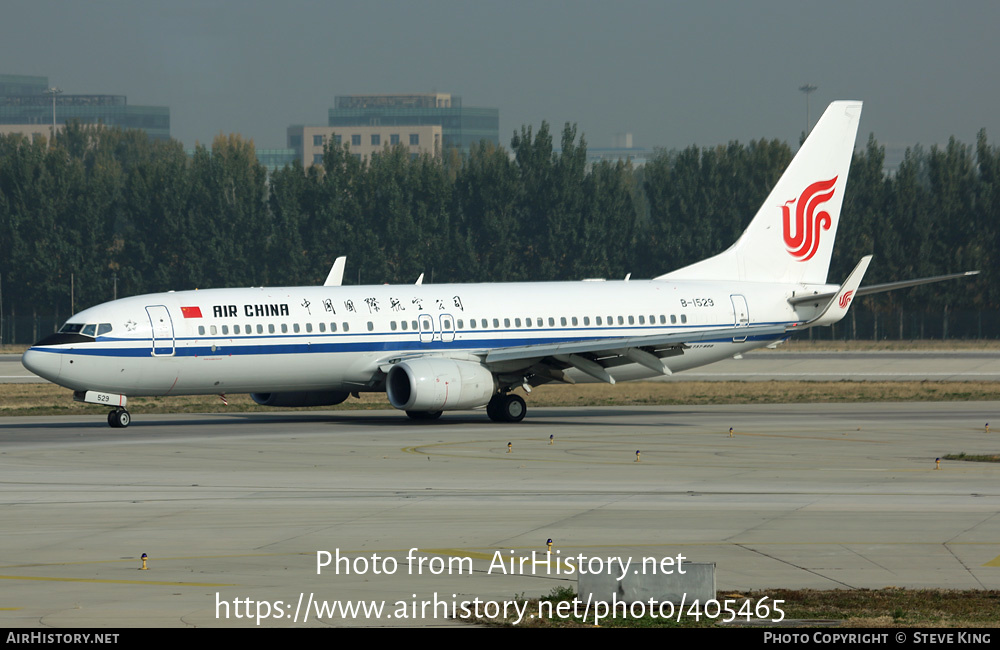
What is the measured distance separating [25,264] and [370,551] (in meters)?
87.6

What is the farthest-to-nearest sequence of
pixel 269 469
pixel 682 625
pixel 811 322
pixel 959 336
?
1. pixel 959 336
2. pixel 811 322
3. pixel 269 469
4. pixel 682 625

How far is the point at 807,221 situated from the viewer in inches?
1880

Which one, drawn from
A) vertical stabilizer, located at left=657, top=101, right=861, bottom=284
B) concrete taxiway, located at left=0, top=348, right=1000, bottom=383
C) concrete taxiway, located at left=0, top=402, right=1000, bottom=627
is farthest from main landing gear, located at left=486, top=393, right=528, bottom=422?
concrete taxiway, located at left=0, top=348, right=1000, bottom=383

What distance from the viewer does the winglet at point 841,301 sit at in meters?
40.9

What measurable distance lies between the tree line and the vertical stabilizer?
2048 inches

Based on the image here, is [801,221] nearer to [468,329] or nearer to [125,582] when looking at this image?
[468,329]

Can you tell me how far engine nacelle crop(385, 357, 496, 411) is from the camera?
38.4 metres

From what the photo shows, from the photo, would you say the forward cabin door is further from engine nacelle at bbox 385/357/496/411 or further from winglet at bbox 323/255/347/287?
winglet at bbox 323/255/347/287

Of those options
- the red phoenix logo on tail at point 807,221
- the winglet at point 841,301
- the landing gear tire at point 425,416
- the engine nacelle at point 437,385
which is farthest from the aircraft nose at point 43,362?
the red phoenix logo on tail at point 807,221

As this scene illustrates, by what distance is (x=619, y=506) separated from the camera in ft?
73.0

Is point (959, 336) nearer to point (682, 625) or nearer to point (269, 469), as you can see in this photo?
point (269, 469)

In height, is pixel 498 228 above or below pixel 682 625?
above

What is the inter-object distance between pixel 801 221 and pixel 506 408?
14197mm
